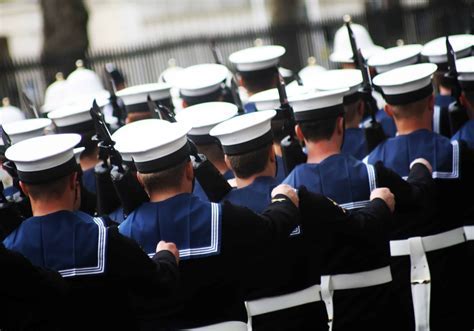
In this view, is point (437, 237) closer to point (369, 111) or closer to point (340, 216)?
point (340, 216)

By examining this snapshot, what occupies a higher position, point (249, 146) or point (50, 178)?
point (50, 178)

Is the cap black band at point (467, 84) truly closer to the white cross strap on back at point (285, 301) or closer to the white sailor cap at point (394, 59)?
the white sailor cap at point (394, 59)

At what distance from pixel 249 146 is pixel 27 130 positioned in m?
2.43

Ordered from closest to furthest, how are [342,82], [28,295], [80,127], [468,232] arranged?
[28,295] < [468,232] < [342,82] < [80,127]

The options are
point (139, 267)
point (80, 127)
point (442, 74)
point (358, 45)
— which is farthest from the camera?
point (358, 45)

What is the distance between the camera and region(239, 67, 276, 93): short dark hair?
8445 millimetres

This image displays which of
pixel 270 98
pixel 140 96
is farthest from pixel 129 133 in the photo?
pixel 140 96

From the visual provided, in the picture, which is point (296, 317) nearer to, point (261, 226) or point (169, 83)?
point (261, 226)

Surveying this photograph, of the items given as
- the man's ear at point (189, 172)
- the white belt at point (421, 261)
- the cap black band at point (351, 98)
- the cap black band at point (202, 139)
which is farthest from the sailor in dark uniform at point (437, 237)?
the man's ear at point (189, 172)

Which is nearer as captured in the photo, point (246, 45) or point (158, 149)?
point (158, 149)

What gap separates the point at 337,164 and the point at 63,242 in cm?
152

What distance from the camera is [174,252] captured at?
5.04m

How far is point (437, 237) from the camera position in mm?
6035

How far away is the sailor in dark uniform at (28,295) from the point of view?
182 inches
